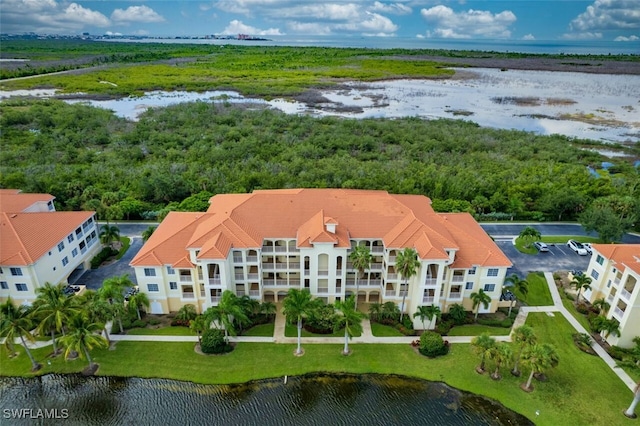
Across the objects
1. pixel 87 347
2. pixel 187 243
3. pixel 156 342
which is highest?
pixel 187 243

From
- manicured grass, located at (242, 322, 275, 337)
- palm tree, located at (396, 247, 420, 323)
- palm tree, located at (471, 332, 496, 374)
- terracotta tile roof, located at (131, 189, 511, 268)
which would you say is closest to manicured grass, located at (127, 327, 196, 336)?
manicured grass, located at (242, 322, 275, 337)

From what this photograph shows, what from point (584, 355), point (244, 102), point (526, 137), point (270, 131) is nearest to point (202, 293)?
point (584, 355)

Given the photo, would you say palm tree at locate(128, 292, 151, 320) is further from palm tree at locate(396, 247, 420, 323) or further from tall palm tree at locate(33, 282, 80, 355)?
palm tree at locate(396, 247, 420, 323)

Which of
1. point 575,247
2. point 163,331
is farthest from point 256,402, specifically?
point 575,247

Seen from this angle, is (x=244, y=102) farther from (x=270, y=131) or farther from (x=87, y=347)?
(x=87, y=347)

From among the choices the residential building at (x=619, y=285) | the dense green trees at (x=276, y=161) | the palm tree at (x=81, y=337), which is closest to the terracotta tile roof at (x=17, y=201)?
the dense green trees at (x=276, y=161)

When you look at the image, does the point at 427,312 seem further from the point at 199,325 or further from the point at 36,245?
the point at 36,245
